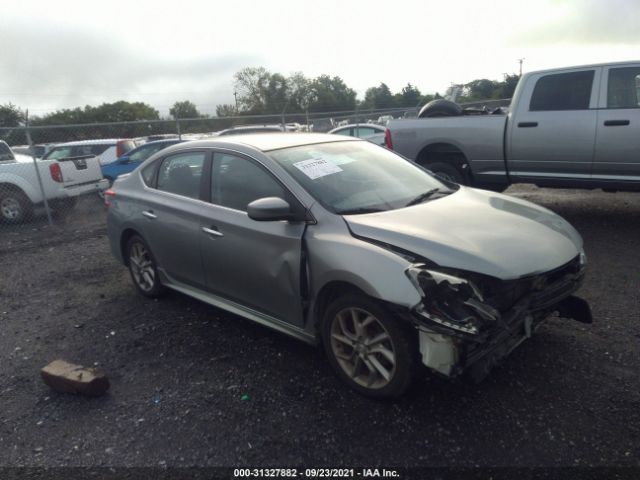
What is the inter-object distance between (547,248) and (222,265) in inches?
89.4

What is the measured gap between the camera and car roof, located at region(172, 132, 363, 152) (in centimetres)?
381

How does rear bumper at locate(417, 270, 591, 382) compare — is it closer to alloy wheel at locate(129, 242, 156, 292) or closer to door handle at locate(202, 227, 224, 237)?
door handle at locate(202, 227, 224, 237)

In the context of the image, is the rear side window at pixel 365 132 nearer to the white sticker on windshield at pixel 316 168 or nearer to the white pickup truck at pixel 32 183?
the white pickup truck at pixel 32 183

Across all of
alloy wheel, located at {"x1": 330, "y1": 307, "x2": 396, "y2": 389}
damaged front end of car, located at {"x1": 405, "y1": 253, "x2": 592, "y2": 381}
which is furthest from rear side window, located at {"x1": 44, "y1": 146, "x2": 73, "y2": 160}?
damaged front end of car, located at {"x1": 405, "y1": 253, "x2": 592, "y2": 381}

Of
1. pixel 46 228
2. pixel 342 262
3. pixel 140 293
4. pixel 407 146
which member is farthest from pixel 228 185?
pixel 46 228

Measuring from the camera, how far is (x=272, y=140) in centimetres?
399

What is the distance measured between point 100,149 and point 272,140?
36.0 ft

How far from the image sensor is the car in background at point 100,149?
42.8ft

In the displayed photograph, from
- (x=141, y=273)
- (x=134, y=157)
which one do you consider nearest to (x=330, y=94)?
(x=134, y=157)

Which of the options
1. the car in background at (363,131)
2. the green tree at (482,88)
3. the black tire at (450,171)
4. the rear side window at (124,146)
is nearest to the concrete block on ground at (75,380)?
the black tire at (450,171)

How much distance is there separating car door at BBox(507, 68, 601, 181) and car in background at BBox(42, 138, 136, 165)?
10112 mm

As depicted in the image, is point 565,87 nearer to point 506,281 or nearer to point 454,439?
point 506,281

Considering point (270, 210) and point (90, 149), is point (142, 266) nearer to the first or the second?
point (270, 210)

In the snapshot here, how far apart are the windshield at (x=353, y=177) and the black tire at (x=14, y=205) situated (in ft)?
25.9
